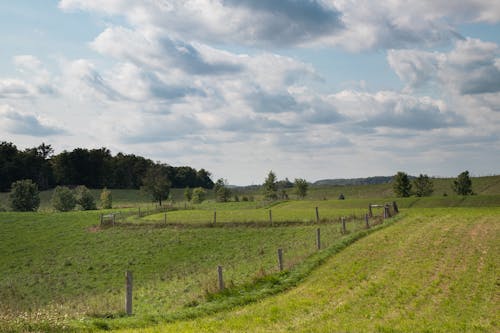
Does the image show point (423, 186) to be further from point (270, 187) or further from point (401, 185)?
point (270, 187)

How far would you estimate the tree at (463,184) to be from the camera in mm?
94812

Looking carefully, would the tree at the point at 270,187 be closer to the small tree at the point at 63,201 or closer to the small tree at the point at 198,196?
the small tree at the point at 198,196

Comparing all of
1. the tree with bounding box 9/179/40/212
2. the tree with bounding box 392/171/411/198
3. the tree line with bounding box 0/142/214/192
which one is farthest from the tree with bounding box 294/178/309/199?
the tree with bounding box 9/179/40/212

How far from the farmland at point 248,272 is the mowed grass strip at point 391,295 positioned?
57mm

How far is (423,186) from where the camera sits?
98688 millimetres

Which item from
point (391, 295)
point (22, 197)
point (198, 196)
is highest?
point (22, 197)

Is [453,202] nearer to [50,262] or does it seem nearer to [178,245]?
[178,245]

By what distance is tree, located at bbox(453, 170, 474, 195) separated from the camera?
94812 mm

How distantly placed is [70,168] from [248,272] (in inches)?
5030

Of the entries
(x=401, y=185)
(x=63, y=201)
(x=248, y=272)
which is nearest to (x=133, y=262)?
(x=248, y=272)

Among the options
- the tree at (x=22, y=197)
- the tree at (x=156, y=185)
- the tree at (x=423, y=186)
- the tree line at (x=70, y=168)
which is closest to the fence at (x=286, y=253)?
the tree at (x=423, y=186)

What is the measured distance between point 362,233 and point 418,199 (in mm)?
43434

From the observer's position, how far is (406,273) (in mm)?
21219

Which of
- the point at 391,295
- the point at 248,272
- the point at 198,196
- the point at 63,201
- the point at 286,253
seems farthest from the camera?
the point at 198,196
